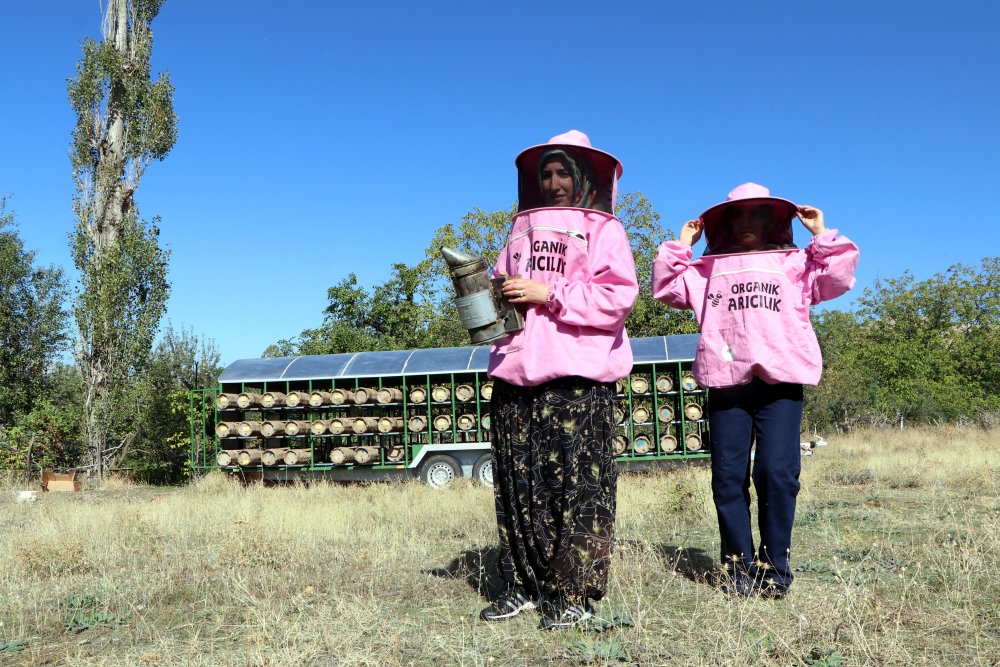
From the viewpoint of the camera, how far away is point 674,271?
15.4ft

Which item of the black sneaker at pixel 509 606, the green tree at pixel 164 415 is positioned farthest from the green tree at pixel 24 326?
the black sneaker at pixel 509 606

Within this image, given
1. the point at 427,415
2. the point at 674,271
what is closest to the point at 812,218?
the point at 674,271

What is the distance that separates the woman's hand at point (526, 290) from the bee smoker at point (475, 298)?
0.09 metres

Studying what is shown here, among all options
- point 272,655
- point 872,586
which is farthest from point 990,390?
point 272,655

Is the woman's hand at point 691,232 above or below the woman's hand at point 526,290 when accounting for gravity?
above

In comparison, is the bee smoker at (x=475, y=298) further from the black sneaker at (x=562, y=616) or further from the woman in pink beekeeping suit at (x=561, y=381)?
the black sneaker at (x=562, y=616)

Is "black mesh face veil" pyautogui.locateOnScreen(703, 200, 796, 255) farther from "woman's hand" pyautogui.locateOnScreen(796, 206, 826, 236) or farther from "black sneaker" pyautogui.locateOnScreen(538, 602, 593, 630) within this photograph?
"black sneaker" pyautogui.locateOnScreen(538, 602, 593, 630)

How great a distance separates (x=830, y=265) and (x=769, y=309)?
0.40 m

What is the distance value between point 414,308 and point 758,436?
2786cm

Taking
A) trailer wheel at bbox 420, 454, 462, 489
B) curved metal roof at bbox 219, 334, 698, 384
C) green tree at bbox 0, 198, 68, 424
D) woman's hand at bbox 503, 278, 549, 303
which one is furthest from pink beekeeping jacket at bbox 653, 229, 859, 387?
green tree at bbox 0, 198, 68, 424

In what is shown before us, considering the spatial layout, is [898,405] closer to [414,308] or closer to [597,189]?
[414,308]

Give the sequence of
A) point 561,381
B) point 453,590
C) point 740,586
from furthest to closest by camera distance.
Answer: point 453,590 < point 740,586 < point 561,381

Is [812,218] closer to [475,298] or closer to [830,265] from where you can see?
[830,265]

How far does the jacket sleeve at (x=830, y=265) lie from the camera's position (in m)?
4.36
